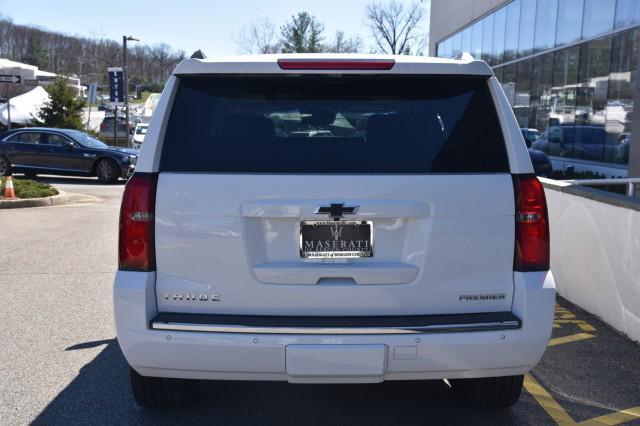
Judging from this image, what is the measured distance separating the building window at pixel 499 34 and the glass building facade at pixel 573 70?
37 millimetres

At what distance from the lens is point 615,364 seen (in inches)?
191

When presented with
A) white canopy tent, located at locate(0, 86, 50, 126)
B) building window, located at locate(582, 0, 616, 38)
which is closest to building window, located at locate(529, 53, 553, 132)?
building window, located at locate(582, 0, 616, 38)

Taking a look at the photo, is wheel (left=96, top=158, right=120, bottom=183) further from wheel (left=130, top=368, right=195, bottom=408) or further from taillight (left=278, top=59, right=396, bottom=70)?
taillight (left=278, top=59, right=396, bottom=70)

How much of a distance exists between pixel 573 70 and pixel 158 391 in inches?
664

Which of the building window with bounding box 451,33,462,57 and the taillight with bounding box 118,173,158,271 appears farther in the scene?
the building window with bounding box 451,33,462,57

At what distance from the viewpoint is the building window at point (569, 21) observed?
17.6 meters

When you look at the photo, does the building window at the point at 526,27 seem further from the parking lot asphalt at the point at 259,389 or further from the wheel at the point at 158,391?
the wheel at the point at 158,391

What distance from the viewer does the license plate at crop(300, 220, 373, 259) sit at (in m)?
3.11

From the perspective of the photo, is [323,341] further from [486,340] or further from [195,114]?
[195,114]

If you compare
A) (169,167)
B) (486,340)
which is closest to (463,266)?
(486,340)

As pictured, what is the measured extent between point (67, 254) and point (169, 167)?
606cm

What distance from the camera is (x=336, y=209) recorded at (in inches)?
120

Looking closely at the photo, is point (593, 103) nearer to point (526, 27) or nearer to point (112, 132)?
point (526, 27)

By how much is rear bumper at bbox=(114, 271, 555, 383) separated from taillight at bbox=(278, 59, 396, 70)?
1184mm
